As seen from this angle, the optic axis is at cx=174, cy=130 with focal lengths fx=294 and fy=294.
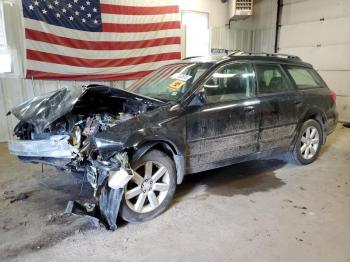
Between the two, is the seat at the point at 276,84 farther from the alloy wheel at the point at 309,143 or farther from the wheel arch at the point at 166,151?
the wheel arch at the point at 166,151

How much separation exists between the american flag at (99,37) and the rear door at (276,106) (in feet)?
12.0

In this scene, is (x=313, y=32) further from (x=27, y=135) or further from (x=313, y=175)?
(x=27, y=135)

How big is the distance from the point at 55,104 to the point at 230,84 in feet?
6.29

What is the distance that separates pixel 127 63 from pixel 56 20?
167 centimetres

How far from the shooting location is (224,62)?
3365 mm

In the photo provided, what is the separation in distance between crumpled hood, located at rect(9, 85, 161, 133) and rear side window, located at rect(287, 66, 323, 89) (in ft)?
7.24

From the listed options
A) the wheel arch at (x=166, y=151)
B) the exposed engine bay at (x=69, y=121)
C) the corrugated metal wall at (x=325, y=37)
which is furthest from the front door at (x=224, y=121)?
the corrugated metal wall at (x=325, y=37)

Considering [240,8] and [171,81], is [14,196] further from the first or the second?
[240,8]

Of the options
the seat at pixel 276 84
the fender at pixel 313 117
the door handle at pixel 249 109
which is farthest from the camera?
the fender at pixel 313 117

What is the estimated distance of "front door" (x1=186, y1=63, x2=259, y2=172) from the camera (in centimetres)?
309

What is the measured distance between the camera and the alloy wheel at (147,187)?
8.95 ft

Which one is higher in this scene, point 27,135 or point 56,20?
point 56,20

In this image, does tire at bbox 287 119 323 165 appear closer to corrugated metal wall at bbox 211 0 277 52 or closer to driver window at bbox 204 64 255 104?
driver window at bbox 204 64 255 104

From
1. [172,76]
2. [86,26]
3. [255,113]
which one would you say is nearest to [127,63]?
[86,26]
